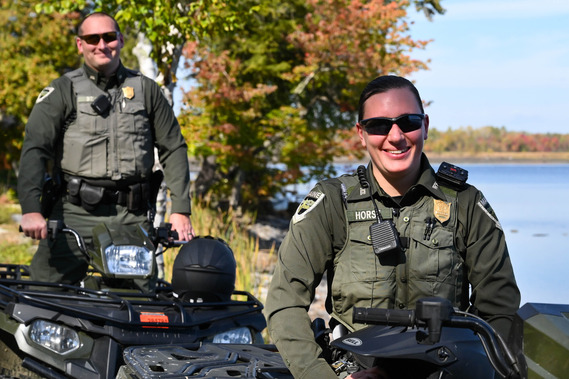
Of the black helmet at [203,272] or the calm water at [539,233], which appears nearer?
the black helmet at [203,272]

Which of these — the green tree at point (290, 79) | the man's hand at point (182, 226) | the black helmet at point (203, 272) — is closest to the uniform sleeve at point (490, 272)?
the black helmet at point (203, 272)

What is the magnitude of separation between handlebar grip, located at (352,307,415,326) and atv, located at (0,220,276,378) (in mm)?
2126

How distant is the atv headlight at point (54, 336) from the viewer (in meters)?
4.64

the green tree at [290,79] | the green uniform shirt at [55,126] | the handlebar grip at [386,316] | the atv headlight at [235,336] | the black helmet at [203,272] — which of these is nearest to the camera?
the handlebar grip at [386,316]

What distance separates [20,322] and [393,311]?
291cm

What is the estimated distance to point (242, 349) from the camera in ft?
12.2

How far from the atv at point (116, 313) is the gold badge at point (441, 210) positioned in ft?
5.91

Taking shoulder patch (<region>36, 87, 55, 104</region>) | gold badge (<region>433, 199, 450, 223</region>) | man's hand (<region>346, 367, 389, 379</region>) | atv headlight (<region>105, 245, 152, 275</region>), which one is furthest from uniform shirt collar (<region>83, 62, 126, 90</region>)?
man's hand (<region>346, 367, 389, 379</region>)

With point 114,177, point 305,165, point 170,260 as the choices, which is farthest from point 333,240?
point 305,165

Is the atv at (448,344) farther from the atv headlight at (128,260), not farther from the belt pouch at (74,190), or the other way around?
the belt pouch at (74,190)

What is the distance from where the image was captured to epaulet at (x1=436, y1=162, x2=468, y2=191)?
10.2 feet

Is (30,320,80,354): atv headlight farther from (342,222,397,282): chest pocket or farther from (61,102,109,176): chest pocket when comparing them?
(342,222,397,282): chest pocket

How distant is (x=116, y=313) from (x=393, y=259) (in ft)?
6.91

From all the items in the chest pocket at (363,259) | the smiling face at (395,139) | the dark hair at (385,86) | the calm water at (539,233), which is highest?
the dark hair at (385,86)
